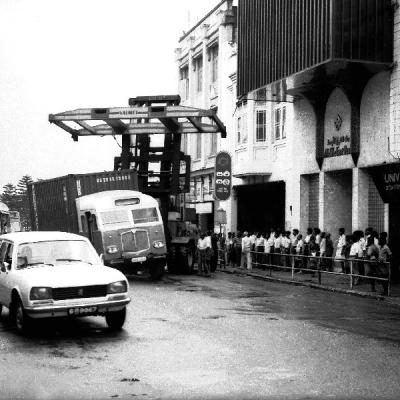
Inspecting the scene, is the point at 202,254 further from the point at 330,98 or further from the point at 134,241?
the point at 330,98

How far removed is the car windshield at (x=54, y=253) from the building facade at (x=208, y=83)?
27461mm

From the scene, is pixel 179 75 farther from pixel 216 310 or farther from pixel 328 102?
pixel 216 310

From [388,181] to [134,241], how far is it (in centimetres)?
812

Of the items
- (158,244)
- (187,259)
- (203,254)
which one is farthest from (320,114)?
(158,244)

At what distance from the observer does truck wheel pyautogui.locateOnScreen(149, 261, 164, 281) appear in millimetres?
23828

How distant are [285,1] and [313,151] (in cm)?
621

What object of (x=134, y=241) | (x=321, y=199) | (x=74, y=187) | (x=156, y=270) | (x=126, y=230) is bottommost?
(x=156, y=270)

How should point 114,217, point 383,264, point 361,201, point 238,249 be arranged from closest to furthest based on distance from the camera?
point 383,264 → point 114,217 → point 361,201 → point 238,249

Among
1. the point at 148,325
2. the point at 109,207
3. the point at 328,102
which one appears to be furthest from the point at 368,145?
the point at 148,325

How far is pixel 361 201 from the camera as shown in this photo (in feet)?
89.3

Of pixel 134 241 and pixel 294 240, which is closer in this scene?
pixel 134 241

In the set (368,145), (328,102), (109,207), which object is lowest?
(109,207)

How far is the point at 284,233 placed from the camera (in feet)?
98.4

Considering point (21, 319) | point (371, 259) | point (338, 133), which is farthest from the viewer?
point (338, 133)
